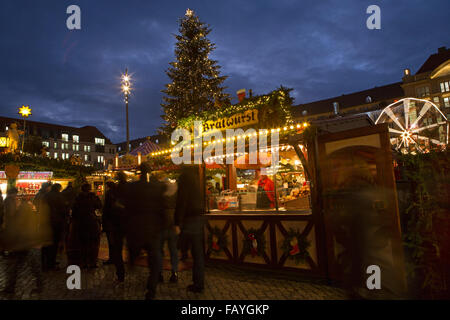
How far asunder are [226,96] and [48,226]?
13.7 meters

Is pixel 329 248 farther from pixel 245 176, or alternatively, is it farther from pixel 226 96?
pixel 226 96

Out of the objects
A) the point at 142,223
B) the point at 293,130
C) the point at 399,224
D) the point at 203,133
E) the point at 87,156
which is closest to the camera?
the point at 142,223

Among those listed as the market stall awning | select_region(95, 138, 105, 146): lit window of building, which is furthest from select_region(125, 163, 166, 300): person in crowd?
select_region(95, 138, 105, 146): lit window of building

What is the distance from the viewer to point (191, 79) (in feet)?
55.2

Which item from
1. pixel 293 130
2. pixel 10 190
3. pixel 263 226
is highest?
pixel 293 130

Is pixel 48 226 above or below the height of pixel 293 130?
below

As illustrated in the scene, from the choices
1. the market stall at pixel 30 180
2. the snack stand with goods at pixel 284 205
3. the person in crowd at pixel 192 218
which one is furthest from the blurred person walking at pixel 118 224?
the market stall at pixel 30 180

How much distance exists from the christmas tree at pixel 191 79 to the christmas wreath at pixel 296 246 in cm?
1258

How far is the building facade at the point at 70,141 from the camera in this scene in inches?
2230

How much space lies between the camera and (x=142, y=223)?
12.2ft

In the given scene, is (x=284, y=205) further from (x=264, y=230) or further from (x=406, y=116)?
(x=406, y=116)

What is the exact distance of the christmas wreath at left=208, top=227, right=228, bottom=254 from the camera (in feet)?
19.5

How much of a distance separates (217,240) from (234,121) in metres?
3.02

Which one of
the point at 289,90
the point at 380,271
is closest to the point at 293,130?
the point at 289,90
